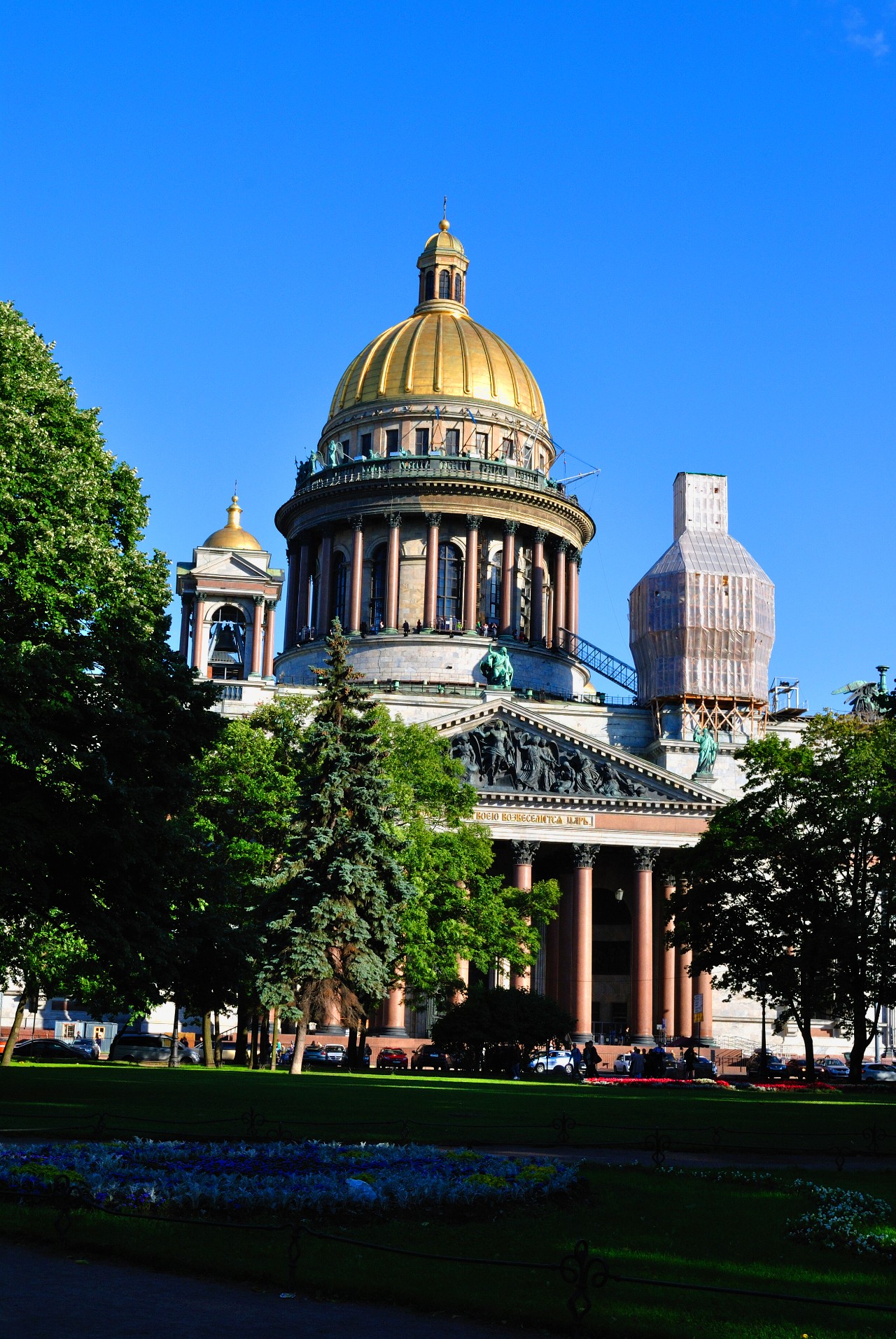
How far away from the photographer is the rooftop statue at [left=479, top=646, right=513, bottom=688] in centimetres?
8288

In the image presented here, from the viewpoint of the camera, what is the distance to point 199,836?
3194cm

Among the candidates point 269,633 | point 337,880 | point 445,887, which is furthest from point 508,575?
A: point 337,880

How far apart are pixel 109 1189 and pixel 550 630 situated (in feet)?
267

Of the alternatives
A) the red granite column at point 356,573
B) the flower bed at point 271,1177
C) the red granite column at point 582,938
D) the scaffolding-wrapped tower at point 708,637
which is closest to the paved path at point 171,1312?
the flower bed at point 271,1177

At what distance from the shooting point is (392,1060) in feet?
197

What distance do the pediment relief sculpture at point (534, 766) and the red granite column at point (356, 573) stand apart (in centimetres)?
1655

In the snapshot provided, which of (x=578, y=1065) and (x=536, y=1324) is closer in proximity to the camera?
(x=536, y=1324)

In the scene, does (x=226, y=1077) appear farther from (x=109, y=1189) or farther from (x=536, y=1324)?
(x=536, y=1324)

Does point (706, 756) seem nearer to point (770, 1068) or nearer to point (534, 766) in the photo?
point (534, 766)

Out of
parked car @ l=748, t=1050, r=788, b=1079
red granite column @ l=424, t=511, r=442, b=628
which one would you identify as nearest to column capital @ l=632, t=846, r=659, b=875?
parked car @ l=748, t=1050, r=788, b=1079

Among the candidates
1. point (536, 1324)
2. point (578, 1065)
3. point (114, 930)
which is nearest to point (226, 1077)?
point (114, 930)

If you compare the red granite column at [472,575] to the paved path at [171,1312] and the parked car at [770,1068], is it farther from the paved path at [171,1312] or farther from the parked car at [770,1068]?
the paved path at [171,1312]

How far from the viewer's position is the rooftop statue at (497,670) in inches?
3263

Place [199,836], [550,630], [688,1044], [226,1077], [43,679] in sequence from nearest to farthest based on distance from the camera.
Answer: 1. [43,679]
2. [199,836]
3. [226,1077]
4. [688,1044]
5. [550,630]
